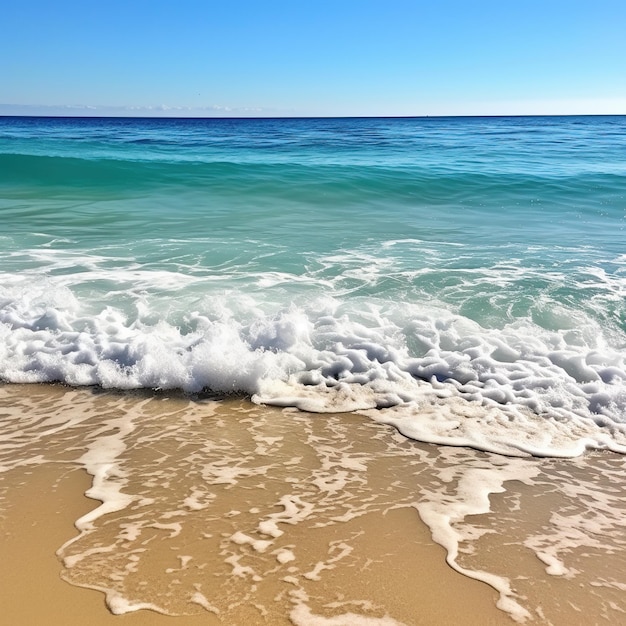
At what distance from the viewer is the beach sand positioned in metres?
2.34

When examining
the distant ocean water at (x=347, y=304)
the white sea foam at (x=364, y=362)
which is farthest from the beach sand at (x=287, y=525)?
the distant ocean water at (x=347, y=304)

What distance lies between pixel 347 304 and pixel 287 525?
3.61 metres

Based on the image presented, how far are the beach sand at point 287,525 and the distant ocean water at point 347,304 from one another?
45 centimetres

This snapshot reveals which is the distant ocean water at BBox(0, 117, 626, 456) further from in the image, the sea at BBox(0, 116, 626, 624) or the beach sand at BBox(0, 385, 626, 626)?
the beach sand at BBox(0, 385, 626, 626)

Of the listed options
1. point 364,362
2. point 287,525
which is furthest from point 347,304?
point 287,525

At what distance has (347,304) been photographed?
6.25 meters

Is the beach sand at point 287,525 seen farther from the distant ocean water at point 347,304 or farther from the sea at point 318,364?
the distant ocean water at point 347,304

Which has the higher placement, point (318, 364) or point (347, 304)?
point (347, 304)

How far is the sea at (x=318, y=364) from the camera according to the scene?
2.90m

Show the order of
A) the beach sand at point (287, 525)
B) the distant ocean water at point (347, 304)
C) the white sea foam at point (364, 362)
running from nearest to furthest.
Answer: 1. the beach sand at point (287, 525)
2. the white sea foam at point (364, 362)
3. the distant ocean water at point (347, 304)

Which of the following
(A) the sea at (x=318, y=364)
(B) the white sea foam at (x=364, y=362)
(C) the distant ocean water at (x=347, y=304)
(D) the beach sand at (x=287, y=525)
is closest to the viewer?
(D) the beach sand at (x=287, y=525)

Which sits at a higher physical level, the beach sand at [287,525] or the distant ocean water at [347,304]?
the distant ocean water at [347,304]

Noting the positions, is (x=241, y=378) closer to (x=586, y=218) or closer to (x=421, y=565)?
(x=421, y=565)

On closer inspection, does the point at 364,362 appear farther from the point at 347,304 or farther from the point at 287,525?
the point at 287,525
